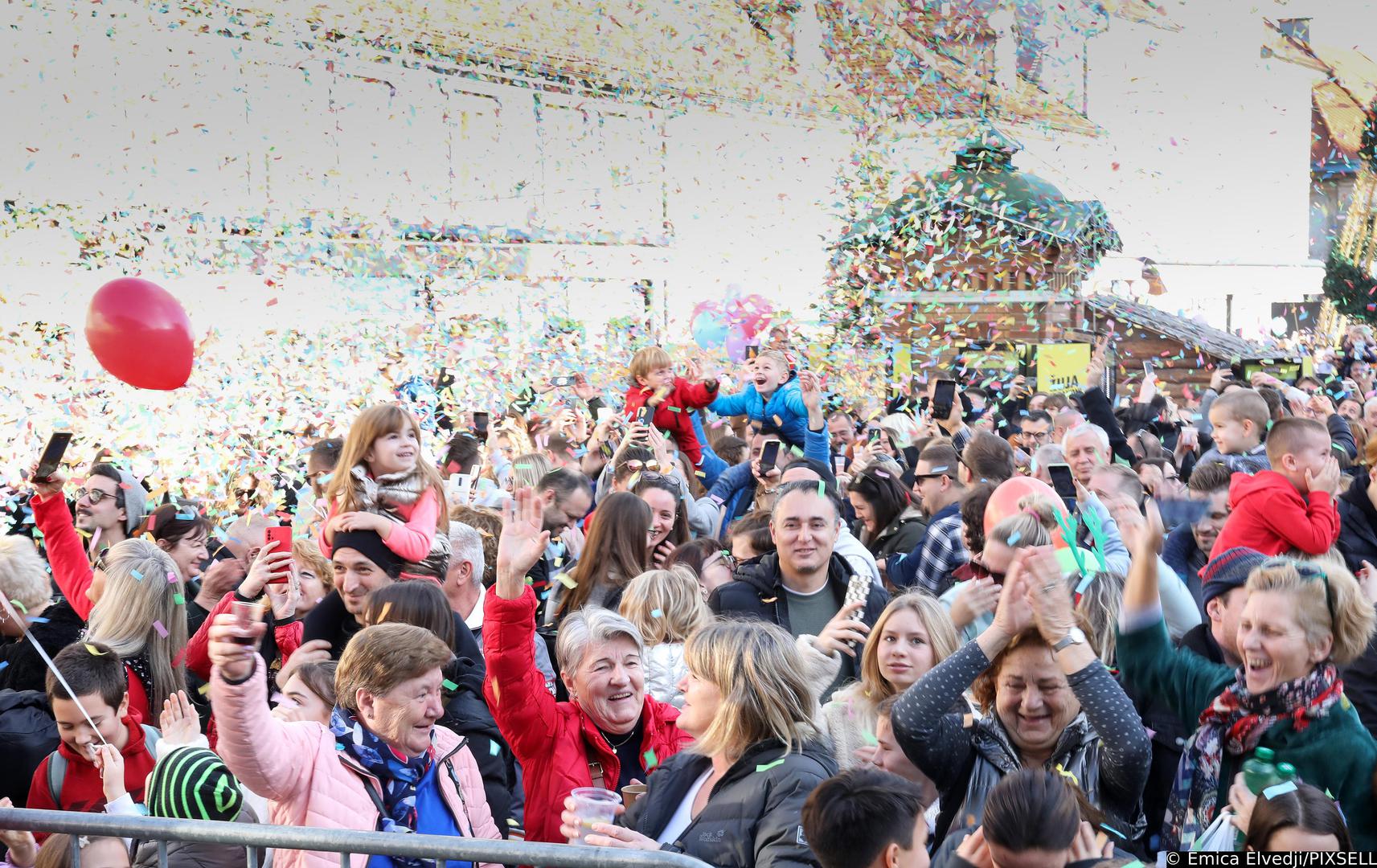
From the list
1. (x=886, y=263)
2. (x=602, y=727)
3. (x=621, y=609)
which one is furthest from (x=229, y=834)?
(x=886, y=263)

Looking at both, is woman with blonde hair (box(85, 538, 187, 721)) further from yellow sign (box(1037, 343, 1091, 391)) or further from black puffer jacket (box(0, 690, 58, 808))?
yellow sign (box(1037, 343, 1091, 391))

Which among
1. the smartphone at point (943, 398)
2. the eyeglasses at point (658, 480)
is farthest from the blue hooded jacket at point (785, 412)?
the eyeglasses at point (658, 480)

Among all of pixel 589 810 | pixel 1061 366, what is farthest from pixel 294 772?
pixel 1061 366

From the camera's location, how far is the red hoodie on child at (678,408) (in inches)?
271

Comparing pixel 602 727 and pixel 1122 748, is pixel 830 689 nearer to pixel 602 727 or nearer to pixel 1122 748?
pixel 602 727

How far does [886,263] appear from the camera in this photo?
13.1 metres

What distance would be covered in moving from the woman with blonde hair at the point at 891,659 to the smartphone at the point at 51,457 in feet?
9.83

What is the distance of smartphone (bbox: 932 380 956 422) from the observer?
24.7ft

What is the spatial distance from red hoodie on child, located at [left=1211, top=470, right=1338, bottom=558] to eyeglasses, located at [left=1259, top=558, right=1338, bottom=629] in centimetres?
112

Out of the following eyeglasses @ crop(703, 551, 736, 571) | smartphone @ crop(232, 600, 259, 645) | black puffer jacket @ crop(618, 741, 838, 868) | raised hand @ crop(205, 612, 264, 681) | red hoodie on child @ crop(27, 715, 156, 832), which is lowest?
red hoodie on child @ crop(27, 715, 156, 832)

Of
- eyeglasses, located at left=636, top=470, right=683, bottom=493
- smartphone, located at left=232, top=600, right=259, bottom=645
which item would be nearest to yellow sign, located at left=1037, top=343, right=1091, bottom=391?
eyeglasses, located at left=636, top=470, right=683, bottom=493

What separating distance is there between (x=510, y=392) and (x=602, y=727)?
23.7ft

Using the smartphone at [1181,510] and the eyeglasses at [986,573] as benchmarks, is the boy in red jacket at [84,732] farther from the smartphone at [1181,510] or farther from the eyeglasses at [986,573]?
the smartphone at [1181,510]

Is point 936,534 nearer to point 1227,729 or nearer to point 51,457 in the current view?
point 1227,729
